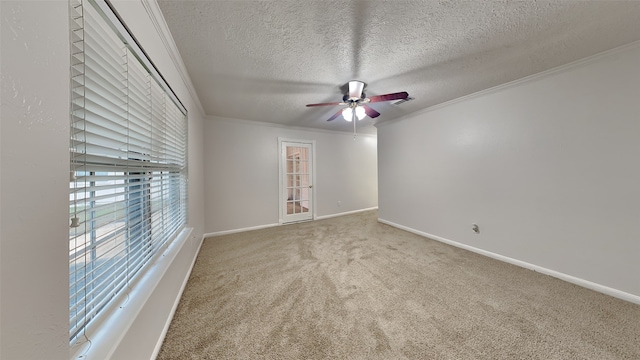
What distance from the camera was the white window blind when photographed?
708 millimetres

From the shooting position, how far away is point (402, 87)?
238 centimetres

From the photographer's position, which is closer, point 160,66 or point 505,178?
point 160,66

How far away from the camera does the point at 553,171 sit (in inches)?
81.4

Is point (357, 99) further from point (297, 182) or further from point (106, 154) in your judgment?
point (297, 182)

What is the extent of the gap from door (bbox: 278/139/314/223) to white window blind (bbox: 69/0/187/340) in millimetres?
2699

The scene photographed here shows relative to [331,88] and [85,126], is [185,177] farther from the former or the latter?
[331,88]

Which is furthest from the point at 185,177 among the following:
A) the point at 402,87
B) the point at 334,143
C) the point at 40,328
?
the point at 334,143

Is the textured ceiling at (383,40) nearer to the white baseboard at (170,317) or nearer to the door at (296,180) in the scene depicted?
the door at (296,180)

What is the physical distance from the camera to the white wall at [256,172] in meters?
3.48

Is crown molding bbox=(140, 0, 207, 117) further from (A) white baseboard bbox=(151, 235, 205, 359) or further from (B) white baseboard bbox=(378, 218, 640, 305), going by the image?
(B) white baseboard bbox=(378, 218, 640, 305)

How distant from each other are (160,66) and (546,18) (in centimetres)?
278

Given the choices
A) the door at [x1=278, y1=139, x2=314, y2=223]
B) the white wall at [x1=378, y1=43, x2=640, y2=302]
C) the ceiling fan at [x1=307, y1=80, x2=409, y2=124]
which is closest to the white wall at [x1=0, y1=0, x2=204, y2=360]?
the ceiling fan at [x1=307, y1=80, x2=409, y2=124]

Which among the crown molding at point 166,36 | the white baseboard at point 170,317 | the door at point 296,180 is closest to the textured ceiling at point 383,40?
the crown molding at point 166,36

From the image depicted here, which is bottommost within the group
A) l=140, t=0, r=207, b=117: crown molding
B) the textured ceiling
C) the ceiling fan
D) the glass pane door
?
the glass pane door
